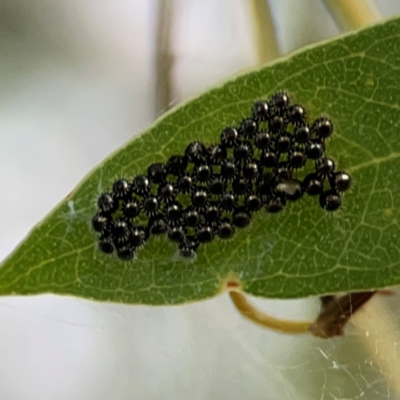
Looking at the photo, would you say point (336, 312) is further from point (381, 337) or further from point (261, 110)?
point (261, 110)

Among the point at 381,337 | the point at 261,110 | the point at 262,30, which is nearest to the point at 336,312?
the point at 381,337

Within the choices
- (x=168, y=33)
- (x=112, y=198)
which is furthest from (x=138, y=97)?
(x=112, y=198)

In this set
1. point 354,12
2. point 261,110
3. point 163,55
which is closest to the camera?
point 261,110

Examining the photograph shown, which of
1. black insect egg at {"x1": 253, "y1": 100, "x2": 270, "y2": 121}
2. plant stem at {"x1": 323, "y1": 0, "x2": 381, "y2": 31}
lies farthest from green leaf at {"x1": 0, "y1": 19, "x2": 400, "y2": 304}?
plant stem at {"x1": 323, "y1": 0, "x2": 381, "y2": 31}

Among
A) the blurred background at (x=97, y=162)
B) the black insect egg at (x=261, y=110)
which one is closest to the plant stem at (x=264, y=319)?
the blurred background at (x=97, y=162)

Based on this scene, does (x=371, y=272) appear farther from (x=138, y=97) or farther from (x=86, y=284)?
(x=138, y=97)

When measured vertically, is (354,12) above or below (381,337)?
above

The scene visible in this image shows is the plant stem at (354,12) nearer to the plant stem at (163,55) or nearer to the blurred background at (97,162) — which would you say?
the blurred background at (97,162)
